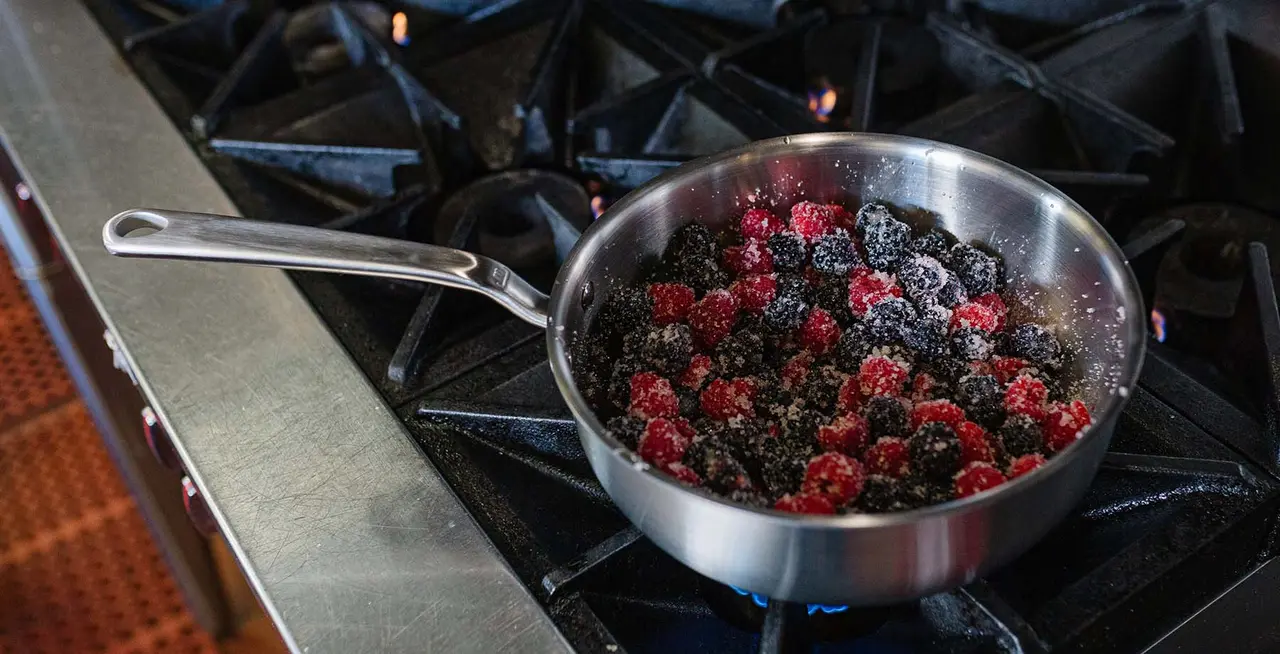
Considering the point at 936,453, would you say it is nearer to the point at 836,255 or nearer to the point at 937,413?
the point at 937,413

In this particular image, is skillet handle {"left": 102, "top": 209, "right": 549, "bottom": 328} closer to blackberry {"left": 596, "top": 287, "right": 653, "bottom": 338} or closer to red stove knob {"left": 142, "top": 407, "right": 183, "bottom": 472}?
blackberry {"left": 596, "top": 287, "right": 653, "bottom": 338}

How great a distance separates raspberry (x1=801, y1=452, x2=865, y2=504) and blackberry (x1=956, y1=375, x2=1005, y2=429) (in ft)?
0.34

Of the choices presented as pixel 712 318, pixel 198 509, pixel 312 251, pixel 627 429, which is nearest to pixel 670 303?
pixel 712 318

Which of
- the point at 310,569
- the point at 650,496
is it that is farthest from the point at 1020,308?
the point at 310,569

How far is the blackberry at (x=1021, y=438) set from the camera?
0.64 meters

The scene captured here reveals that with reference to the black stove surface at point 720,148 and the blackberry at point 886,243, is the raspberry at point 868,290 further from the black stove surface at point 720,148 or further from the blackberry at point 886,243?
the black stove surface at point 720,148

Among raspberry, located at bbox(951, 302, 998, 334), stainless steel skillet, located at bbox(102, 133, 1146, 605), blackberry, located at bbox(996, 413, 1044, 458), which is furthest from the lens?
raspberry, located at bbox(951, 302, 998, 334)

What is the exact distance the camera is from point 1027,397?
0.67 m

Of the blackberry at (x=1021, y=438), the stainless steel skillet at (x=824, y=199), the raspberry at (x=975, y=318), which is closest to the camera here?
the stainless steel skillet at (x=824, y=199)

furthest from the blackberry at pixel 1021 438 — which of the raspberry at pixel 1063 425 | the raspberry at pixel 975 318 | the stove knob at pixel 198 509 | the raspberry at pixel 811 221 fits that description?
the stove knob at pixel 198 509

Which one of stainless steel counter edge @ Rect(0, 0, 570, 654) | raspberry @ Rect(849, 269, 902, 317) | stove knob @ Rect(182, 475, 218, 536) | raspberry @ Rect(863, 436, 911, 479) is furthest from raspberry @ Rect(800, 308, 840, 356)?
stove knob @ Rect(182, 475, 218, 536)

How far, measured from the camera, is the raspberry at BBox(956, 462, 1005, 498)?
0.60 meters

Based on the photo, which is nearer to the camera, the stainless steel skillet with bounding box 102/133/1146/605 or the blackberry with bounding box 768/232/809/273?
the stainless steel skillet with bounding box 102/133/1146/605

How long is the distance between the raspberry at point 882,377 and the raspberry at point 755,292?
4.0 inches
